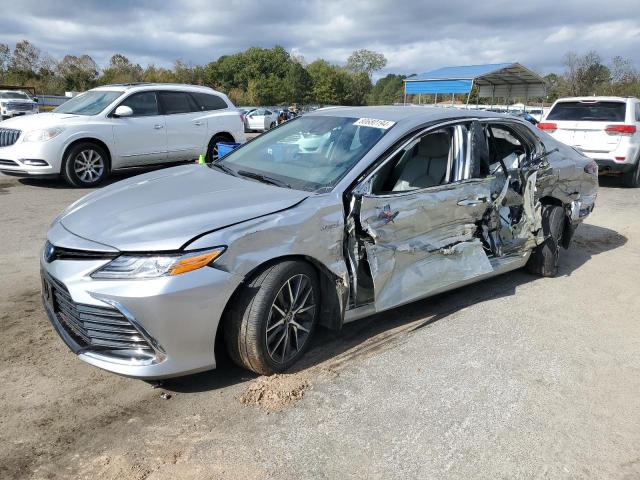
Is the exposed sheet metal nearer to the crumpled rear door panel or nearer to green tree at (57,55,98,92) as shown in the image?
the crumpled rear door panel

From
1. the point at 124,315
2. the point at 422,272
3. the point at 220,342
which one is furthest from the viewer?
the point at 422,272

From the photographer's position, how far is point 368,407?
291cm

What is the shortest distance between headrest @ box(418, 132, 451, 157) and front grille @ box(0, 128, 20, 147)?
7.23 m

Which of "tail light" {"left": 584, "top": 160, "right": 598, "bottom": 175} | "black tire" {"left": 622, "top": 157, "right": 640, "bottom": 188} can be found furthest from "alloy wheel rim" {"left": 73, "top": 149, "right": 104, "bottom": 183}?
"black tire" {"left": 622, "top": 157, "right": 640, "bottom": 188}

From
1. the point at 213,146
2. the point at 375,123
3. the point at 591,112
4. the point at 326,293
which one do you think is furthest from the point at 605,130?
the point at 326,293

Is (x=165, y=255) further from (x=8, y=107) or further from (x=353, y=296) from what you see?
(x=8, y=107)

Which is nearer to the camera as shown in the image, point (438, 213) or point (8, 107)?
point (438, 213)

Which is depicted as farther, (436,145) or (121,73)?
(121,73)

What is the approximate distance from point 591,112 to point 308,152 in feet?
30.2

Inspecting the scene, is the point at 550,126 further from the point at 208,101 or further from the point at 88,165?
the point at 88,165

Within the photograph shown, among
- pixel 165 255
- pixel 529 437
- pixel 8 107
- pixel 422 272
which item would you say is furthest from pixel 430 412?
pixel 8 107

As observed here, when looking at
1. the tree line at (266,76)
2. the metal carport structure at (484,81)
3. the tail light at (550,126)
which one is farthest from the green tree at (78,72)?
the tail light at (550,126)

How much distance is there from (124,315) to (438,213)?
2.37 m

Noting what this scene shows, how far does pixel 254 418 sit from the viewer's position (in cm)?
278
